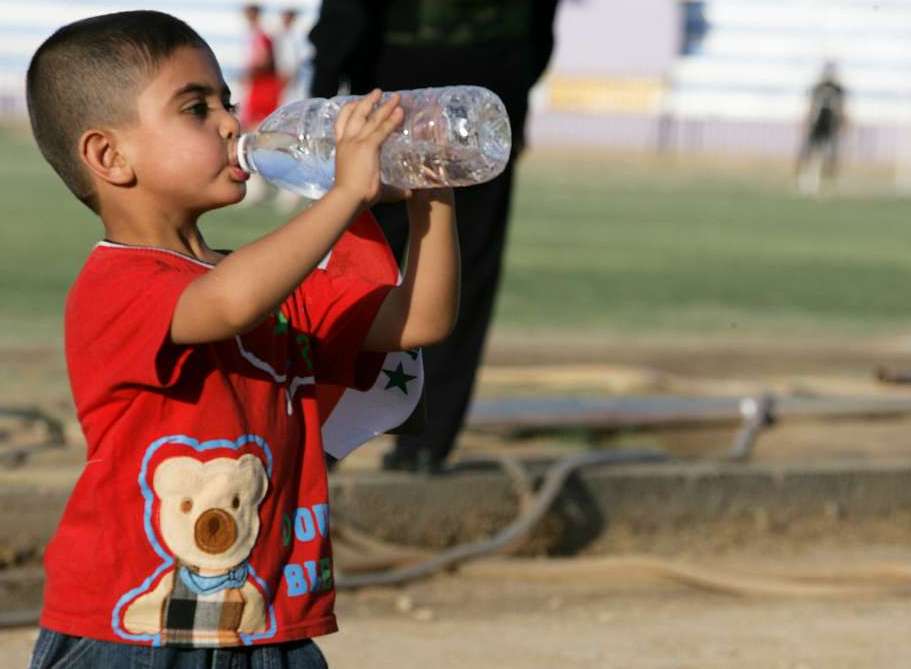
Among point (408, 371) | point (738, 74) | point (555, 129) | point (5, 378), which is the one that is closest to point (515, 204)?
point (5, 378)

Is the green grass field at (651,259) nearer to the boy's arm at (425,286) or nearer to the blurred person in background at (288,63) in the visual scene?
the blurred person in background at (288,63)

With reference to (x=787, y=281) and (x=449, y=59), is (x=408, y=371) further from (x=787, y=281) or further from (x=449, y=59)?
(x=787, y=281)

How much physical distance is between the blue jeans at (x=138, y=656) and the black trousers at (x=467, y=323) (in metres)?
2.82

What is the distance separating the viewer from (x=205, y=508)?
A: 8.70 ft

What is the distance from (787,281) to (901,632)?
28.4ft

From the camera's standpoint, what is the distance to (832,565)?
5.52m

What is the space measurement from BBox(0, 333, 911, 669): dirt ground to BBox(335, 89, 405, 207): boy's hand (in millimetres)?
2017

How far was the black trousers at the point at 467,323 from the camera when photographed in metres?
5.54

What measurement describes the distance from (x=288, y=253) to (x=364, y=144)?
18 cm

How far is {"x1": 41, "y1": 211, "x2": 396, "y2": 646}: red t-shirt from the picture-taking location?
2635 mm

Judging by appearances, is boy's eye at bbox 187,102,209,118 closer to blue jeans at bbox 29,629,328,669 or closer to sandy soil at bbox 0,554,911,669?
blue jeans at bbox 29,629,328,669

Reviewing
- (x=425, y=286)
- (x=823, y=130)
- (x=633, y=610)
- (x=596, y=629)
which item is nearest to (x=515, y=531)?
(x=633, y=610)

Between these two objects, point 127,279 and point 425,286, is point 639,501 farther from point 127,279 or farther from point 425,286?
point 127,279

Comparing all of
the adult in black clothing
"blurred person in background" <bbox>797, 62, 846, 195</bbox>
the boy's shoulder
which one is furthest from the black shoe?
"blurred person in background" <bbox>797, 62, 846, 195</bbox>
